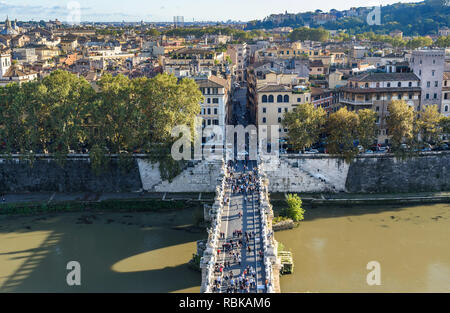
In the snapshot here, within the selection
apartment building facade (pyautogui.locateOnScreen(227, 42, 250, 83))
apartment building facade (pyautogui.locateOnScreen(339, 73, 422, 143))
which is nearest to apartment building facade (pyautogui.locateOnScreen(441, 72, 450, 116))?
apartment building facade (pyautogui.locateOnScreen(339, 73, 422, 143))

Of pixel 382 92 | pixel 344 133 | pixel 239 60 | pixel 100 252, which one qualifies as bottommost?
pixel 100 252

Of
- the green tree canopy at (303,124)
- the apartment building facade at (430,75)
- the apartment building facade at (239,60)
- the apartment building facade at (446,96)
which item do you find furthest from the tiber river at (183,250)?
the apartment building facade at (239,60)

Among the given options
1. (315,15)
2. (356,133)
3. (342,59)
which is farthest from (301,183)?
(315,15)

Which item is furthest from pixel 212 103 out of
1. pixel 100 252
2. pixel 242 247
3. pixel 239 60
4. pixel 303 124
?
pixel 239 60

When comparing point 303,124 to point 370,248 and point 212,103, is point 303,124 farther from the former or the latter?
point 370,248

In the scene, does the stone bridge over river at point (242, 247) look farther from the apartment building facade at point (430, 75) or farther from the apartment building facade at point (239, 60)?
the apartment building facade at point (239, 60)
